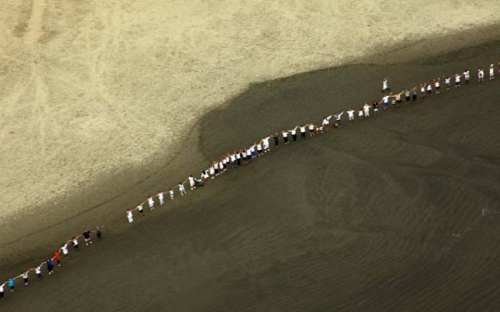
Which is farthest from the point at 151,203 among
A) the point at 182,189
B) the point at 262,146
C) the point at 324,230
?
the point at 324,230

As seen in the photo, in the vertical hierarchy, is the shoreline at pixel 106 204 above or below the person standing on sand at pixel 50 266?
above

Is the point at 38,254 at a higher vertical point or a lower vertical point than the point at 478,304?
higher

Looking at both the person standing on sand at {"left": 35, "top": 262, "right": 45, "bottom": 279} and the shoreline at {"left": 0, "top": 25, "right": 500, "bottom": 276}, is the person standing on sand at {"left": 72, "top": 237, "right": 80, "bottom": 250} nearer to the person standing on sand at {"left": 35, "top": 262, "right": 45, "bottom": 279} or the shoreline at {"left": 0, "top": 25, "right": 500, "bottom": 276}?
the shoreline at {"left": 0, "top": 25, "right": 500, "bottom": 276}

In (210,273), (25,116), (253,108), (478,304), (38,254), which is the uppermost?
(25,116)

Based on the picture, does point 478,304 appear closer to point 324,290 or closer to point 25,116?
point 324,290

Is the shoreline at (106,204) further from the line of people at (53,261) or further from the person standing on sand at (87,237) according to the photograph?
the person standing on sand at (87,237)

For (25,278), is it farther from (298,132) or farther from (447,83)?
(447,83)

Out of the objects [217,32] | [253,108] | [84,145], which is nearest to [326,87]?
[253,108]

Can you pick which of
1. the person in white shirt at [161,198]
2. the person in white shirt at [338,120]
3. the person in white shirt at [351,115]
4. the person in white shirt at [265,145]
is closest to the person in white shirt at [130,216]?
the person in white shirt at [161,198]
